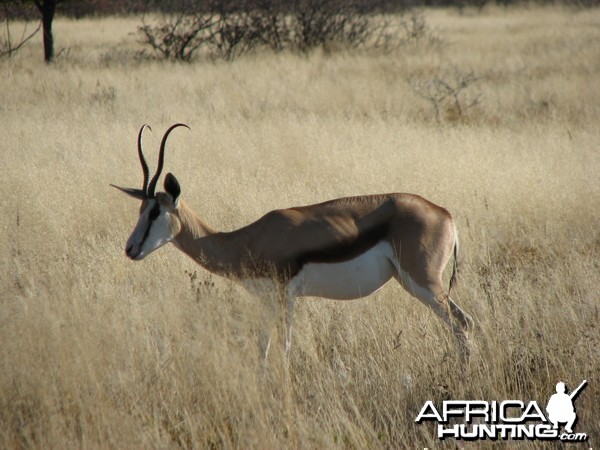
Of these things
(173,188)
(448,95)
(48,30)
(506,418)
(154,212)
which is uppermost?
(173,188)

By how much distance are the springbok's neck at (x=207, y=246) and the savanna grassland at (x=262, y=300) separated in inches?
8.5

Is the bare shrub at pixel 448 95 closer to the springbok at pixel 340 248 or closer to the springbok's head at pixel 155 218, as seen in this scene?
the springbok at pixel 340 248

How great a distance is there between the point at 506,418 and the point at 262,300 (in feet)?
5.11

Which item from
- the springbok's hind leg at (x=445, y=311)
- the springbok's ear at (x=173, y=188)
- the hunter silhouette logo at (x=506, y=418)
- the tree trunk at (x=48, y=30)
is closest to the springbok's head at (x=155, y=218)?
the springbok's ear at (x=173, y=188)

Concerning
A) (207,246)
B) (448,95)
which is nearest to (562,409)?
(207,246)

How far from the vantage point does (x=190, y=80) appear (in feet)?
48.8

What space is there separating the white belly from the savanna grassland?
14.6 inches

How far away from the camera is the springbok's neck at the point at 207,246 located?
4984mm

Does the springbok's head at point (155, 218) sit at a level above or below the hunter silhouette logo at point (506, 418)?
above

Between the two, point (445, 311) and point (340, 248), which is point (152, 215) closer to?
point (340, 248)

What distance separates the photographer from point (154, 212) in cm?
492

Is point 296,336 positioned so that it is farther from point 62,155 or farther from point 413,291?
point 62,155

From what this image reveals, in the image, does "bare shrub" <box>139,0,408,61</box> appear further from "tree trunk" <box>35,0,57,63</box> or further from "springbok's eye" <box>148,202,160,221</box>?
"springbok's eye" <box>148,202,160,221</box>

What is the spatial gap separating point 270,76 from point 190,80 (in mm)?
1572
